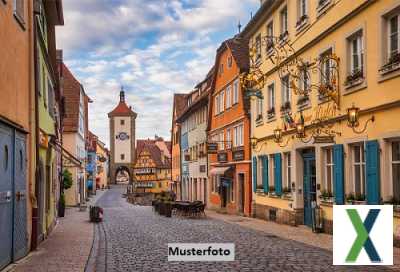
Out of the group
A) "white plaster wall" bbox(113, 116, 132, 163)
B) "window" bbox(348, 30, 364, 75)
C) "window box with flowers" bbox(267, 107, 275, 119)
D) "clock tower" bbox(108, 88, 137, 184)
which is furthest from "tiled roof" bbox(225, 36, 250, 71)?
"white plaster wall" bbox(113, 116, 132, 163)

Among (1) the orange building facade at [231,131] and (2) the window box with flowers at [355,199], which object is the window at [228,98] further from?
(2) the window box with flowers at [355,199]

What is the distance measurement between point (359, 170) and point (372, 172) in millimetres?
1706

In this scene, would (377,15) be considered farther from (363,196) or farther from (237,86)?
(237,86)

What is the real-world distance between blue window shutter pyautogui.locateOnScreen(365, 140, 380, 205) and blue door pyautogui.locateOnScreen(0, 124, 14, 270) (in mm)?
8950

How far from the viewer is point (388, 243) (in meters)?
8.42

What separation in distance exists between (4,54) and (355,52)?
10663 mm

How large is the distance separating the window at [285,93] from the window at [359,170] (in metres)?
6.73

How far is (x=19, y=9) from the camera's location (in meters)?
13.6

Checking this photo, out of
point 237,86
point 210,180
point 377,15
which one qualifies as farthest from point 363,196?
point 210,180

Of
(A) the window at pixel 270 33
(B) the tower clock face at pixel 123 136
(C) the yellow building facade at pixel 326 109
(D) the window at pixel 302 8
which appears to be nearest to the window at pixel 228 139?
(C) the yellow building facade at pixel 326 109

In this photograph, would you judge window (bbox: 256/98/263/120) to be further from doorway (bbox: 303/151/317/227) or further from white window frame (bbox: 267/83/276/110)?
doorway (bbox: 303/151/317/227)

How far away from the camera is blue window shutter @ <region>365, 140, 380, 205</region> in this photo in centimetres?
1633

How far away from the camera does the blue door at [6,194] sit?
454 inches

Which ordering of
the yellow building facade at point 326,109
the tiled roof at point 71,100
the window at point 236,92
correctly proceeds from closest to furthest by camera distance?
1. the yellow building facade at point 326,109
2. the window at point 236,92
3. the tiled roof at point 71,100
